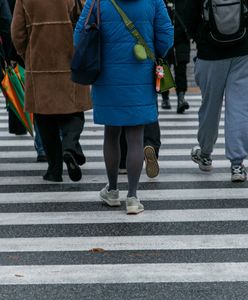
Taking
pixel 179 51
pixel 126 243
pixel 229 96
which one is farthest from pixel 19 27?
pixel 179 51

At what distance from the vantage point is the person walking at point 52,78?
7582 millimetres

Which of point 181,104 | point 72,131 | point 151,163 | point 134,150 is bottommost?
point 181,104

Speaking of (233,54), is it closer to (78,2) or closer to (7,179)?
(78,2)

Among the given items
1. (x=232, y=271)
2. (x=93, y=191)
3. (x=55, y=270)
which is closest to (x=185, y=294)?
(x=232, y=271)

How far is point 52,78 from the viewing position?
7.73 meters

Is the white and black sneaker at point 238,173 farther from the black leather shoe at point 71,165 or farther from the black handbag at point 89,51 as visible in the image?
the black handbag at point 89,51

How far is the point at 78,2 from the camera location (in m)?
7.73

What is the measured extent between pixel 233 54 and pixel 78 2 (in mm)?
1304

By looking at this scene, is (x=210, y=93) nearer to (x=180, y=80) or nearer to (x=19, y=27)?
(x=19, y=27)

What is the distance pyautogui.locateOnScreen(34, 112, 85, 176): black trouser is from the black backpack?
4.44 feet

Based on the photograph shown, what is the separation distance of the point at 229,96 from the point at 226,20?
27.1 inches

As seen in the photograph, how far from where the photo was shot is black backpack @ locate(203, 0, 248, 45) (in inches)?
288

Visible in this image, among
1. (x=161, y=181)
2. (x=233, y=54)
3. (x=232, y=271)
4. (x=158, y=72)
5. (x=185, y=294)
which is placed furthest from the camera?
(x=161, y=181)

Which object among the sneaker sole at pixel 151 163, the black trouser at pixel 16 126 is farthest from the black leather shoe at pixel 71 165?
the black trouser at pixel 16 126
